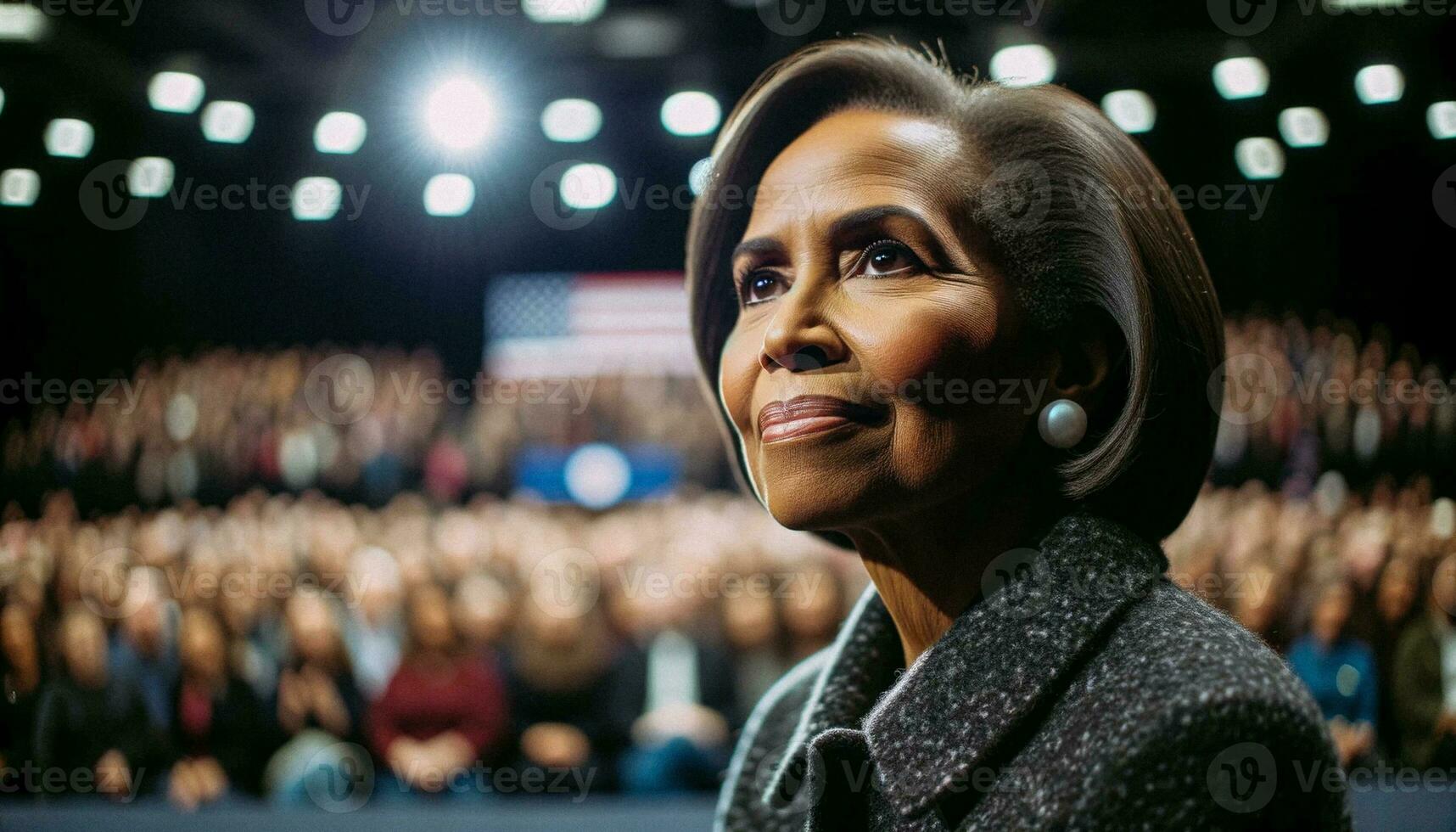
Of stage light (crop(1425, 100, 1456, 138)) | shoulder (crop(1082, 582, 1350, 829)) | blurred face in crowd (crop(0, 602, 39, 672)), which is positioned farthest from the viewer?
blurred face in crowd (crop(0, 602, 39, 672))

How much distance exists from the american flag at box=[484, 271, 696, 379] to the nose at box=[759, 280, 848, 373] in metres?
5.85

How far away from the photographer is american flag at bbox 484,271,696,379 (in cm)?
707

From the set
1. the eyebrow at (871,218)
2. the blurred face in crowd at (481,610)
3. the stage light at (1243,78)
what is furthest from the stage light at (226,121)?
the eyebrow at (871,218)

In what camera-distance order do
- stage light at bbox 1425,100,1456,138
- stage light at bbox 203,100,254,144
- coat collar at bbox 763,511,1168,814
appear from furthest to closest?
stage light at bbox 203,100,254,144, stage light at bbox 1425,100,1456,138, coat collar at bbox 763,511,1168,814

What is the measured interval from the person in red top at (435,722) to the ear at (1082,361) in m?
3.03

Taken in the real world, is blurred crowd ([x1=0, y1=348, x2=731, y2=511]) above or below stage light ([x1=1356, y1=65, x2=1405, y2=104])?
below

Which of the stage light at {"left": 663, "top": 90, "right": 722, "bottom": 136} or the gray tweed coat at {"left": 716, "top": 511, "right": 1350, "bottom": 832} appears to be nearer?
the gray tweed coat at {"left": 716, "top": 511, "right": 1350, "bottom": 832}

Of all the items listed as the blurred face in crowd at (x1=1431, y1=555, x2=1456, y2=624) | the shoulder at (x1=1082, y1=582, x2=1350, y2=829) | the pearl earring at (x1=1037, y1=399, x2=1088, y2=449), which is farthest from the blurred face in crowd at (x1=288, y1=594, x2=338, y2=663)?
the blurred face in crowd at (x1=1431, y1=555, x2=1456, y2=624)

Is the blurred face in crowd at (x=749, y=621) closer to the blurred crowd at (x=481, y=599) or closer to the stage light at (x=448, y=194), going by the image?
the blurred crowd at (x=481, y=599)

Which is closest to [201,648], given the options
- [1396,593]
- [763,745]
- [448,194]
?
[448,194]

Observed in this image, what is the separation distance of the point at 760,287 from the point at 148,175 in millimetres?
4377

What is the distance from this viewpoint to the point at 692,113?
15.9 feet

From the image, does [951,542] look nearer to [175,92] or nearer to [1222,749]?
[1222,749]

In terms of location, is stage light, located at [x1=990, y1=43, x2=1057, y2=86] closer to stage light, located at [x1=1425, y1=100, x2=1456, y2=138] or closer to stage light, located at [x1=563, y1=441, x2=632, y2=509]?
stage light, located at [x1=1425, y1=100, x2=1456, y2=138]
